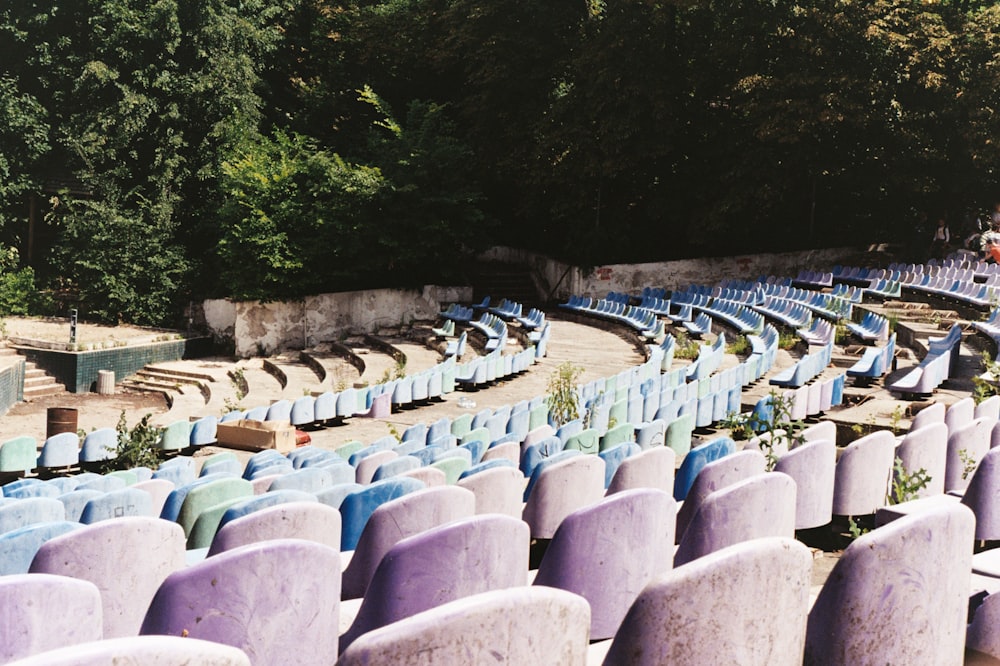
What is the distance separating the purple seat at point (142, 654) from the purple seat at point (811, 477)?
3.41 m

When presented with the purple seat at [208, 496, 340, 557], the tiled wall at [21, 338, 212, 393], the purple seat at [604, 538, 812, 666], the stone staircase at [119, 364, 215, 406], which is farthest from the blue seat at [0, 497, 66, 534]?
the tiled wall at [21, 338, 212, 393]

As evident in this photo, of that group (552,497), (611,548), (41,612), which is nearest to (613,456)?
(552,497)

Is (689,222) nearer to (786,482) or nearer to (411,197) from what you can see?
(411,197)

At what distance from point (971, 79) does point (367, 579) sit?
25.1 metres

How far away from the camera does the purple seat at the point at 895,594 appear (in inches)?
91.1

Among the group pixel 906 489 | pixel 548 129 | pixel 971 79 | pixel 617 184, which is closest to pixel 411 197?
pixel 548 129

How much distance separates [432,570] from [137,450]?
892cm

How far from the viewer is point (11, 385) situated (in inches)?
801

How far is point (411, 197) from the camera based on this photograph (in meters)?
25.5

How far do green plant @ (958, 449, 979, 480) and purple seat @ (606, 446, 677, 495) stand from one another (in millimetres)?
1598

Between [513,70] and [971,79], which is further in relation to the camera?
[513,70]

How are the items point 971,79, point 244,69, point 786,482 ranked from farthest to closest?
point 244,69 → point 971,79 → point 786,482

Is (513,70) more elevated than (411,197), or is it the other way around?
(513,70)

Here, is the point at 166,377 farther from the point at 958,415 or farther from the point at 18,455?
the point at 958,415
